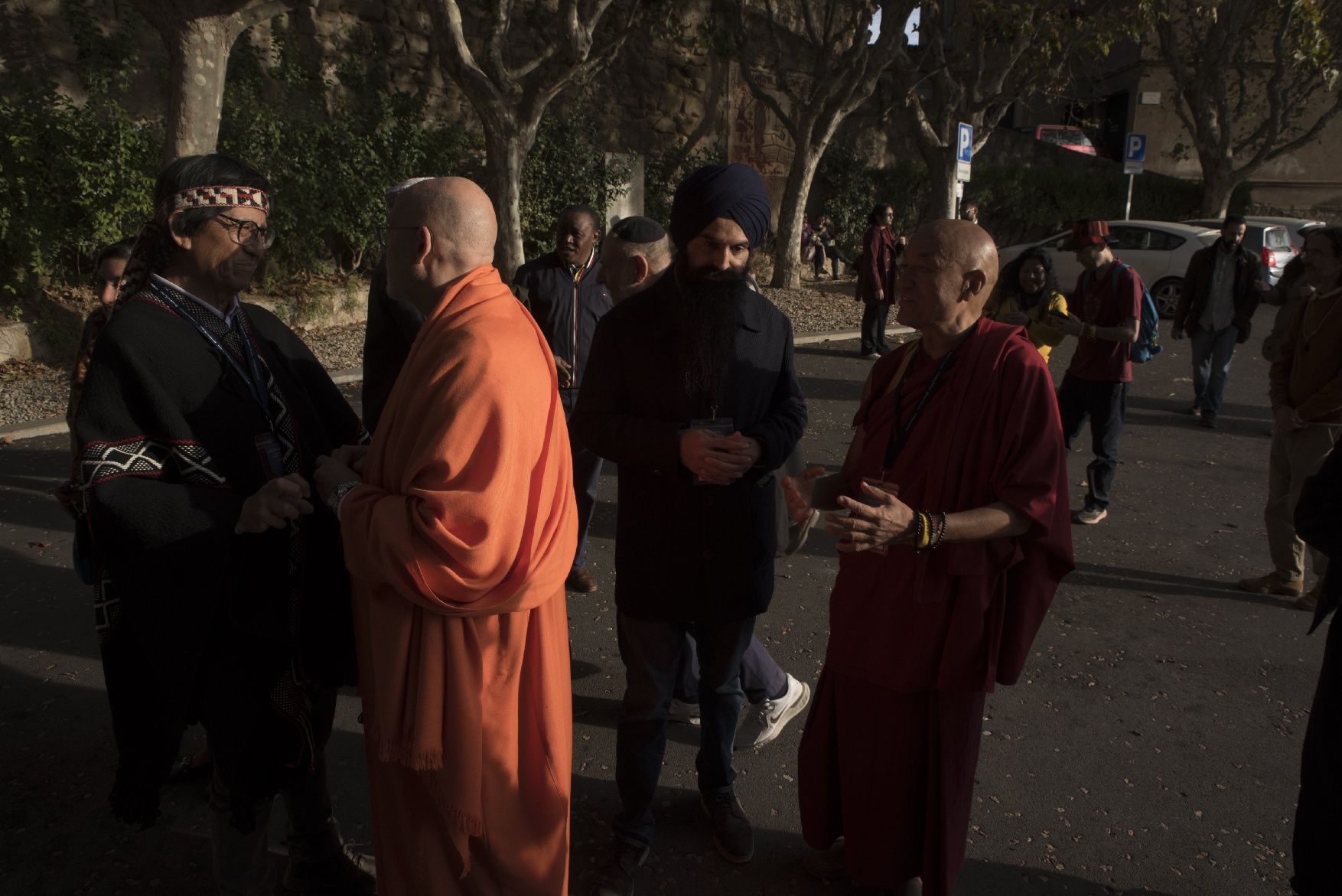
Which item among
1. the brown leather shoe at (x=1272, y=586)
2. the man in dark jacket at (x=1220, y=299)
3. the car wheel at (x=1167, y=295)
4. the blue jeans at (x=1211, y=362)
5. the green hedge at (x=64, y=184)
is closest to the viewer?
the brown leather shoe at (x=1272, y=586)

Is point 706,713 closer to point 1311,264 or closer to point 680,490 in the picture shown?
point 680,490

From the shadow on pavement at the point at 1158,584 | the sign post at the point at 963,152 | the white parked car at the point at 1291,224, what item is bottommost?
the shadow on pavement at the point at 1158,584

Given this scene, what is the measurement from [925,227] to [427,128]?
15483 mm

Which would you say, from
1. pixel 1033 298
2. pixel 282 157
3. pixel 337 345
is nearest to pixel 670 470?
pixel 1033 298

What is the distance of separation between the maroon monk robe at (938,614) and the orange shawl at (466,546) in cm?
91

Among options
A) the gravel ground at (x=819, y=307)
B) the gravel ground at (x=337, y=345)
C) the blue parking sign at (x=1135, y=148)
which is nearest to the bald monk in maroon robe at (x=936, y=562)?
the gravel ground at (x=337, y=345)

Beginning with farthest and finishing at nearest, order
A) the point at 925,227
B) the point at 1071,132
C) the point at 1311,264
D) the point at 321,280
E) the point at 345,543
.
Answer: the point at 1071,132
the point at 321,280
the point at 1311,264
the point at 925,227
the point at 345,543

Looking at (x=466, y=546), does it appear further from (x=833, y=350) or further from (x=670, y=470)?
(x=833, y=350)

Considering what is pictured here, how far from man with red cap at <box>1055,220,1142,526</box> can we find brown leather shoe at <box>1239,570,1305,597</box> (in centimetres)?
114

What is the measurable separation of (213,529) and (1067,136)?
115 ft

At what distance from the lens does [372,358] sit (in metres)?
3.64

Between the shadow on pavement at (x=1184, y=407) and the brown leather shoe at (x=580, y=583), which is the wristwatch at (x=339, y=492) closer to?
the brown leather shoe at (x=580, y=583)

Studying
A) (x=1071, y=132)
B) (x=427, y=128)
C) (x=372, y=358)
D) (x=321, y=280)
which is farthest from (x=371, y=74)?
(x=1071, y=132)

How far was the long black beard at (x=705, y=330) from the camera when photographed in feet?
9.24
